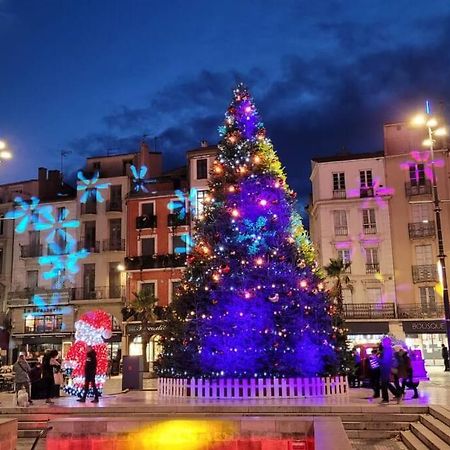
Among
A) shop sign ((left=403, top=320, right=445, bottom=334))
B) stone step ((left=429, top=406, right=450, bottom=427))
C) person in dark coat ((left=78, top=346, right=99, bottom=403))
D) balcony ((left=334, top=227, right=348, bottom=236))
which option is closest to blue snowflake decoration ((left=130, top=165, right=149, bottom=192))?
balcony ((left=334, top=227, right=348, bottom=236))

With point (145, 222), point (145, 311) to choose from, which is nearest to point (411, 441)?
point (145, 311)

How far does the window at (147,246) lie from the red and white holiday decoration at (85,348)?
83.1ft

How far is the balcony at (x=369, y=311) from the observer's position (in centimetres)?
4159

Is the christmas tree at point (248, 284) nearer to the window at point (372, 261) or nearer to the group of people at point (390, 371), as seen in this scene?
the group of people at point (390, 371)

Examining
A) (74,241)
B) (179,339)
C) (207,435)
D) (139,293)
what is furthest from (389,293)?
(207,435)

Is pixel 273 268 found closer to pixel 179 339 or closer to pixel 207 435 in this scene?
pixel 179 339

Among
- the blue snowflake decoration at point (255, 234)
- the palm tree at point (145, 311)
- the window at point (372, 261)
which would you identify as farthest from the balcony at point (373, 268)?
the blue snowflake decoration at point (255, 234)

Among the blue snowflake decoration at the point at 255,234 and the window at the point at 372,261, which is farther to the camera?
the window at the point at 372,261

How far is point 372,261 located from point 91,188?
2161cm

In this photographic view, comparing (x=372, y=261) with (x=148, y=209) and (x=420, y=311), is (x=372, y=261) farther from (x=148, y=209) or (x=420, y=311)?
(x=148, y=209)

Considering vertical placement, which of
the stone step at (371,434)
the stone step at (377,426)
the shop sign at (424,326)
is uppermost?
the shop sign at (424,326)

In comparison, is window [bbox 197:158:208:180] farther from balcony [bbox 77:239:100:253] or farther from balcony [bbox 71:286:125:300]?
balcony [bbox 71:286:125:300]

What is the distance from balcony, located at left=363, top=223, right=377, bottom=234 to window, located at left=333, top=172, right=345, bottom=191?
3133mm

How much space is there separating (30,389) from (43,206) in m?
32.7
